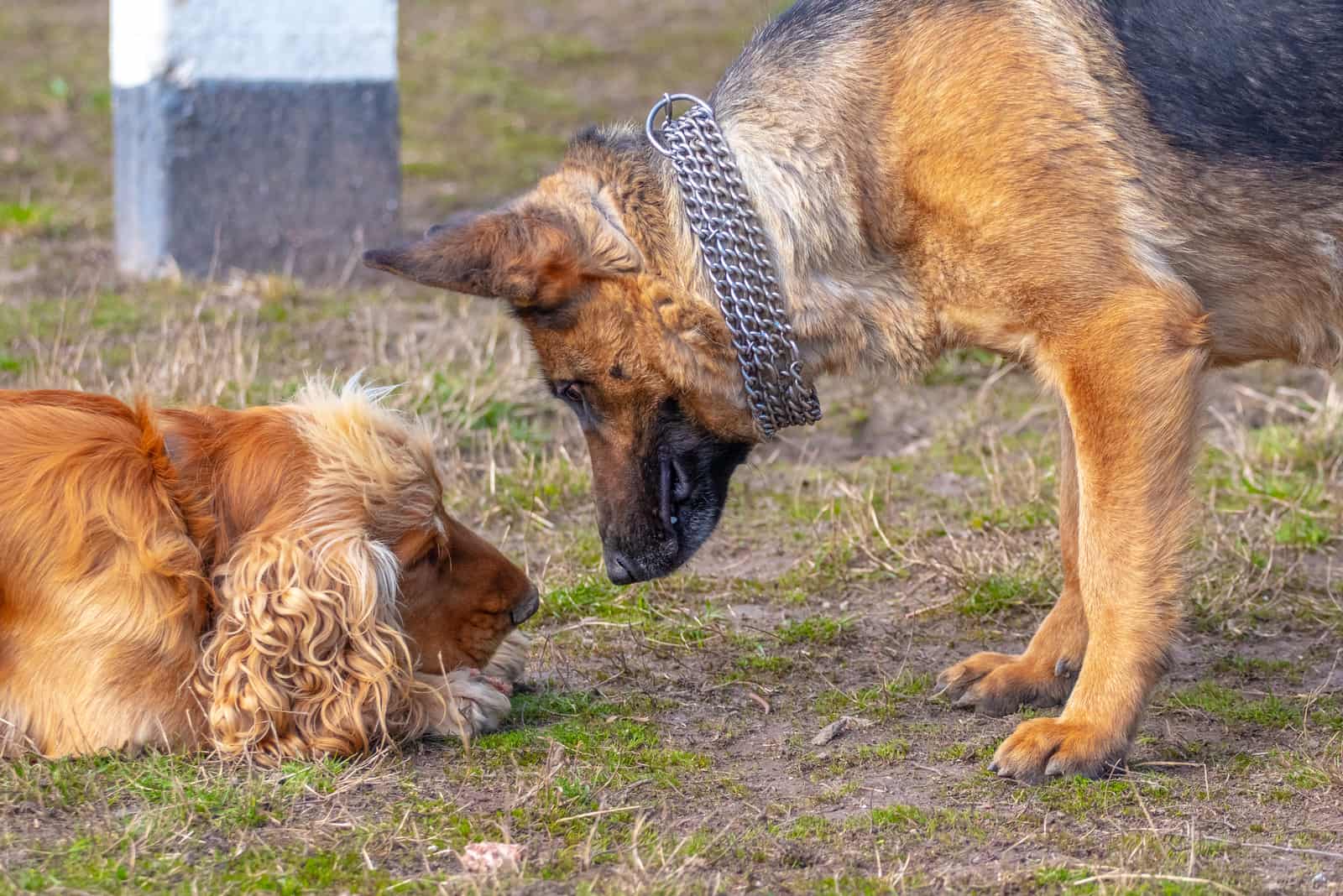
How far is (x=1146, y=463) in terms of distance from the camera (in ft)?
12.6

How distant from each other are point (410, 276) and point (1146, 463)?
186 cm

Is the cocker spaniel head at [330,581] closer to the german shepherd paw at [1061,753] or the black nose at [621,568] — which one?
the black nose at [621,568]

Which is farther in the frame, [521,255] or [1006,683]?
[1006,683]

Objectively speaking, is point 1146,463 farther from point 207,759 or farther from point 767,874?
point 207,759

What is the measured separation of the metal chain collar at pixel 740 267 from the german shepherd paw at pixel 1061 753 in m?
1.11

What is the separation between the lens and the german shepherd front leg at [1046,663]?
4387 millimetres

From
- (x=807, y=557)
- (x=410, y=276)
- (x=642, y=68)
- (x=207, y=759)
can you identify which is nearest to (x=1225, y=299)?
(x=807, y=557)

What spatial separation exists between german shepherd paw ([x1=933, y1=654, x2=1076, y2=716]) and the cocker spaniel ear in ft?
5.15

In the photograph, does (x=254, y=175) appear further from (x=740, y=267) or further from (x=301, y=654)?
(x=301, y=654)

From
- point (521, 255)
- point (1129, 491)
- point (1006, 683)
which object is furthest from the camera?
point (1006, 683)

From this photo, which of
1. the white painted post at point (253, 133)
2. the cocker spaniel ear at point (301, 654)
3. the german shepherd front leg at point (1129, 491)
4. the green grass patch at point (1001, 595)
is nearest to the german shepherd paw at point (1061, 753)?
the german shepherd front leg at point (1129, 491)

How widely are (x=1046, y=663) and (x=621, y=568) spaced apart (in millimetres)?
1248

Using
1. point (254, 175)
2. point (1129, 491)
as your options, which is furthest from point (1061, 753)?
point (254, 175)

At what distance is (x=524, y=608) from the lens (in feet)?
13.4
